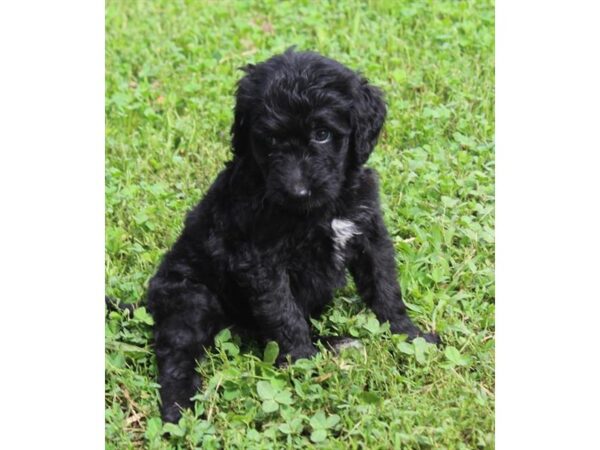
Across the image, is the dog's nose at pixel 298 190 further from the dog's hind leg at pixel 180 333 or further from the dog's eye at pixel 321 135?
the dog's hind leg at pixel 180 333

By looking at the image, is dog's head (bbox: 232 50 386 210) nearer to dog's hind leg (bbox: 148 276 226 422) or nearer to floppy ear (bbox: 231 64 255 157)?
floppy ear (bbox: 231 64 255 157)

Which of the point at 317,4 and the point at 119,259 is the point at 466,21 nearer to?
the point at 317,4

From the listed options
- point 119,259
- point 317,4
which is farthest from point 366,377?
point 317,4

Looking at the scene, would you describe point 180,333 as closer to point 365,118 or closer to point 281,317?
point 281,317

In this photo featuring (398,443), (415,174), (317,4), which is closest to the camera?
(398,443)

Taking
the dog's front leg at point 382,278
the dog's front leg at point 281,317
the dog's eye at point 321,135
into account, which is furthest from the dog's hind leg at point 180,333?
the dog's eye at point 321,135

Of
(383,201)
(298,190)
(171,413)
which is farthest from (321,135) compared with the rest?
(383,201)
